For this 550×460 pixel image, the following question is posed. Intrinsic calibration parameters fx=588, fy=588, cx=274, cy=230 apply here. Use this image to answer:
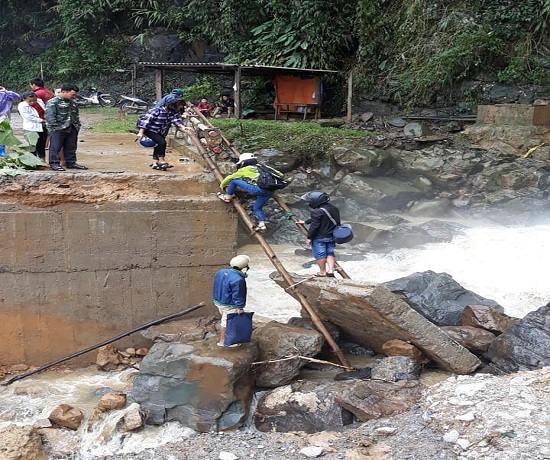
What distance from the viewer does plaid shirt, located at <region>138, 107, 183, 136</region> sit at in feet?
27.3

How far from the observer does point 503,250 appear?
12.8 metres

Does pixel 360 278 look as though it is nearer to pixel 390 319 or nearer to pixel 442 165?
pixel 390 319

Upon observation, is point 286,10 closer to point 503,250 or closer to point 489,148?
point 489,148

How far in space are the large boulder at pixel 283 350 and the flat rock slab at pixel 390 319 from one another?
1.59 feet

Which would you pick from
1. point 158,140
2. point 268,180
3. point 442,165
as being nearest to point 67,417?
point 268,180

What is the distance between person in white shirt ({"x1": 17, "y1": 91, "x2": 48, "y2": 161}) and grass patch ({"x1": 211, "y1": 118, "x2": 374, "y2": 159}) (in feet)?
29.3

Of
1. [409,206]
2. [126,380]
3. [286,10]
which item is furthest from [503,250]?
[286,10]

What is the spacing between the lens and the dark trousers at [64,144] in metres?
7.99

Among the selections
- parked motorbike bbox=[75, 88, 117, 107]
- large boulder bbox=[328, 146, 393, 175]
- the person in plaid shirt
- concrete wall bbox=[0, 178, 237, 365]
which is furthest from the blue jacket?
parked motorbike bbox=[75, 88, 117, 107]

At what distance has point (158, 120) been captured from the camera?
839cm

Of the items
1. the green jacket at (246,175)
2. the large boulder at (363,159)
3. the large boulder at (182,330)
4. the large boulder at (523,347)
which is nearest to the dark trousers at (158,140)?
the green jacket at (246,175)

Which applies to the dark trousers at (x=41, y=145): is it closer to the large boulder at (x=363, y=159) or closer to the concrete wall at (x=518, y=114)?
the large boulder at (x=363, y=159)

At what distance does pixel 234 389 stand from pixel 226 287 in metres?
1.06

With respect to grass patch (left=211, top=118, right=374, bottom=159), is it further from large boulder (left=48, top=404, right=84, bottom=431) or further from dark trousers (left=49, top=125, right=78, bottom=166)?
large boulder (left=48, top=404, right=84, bottom=431)
